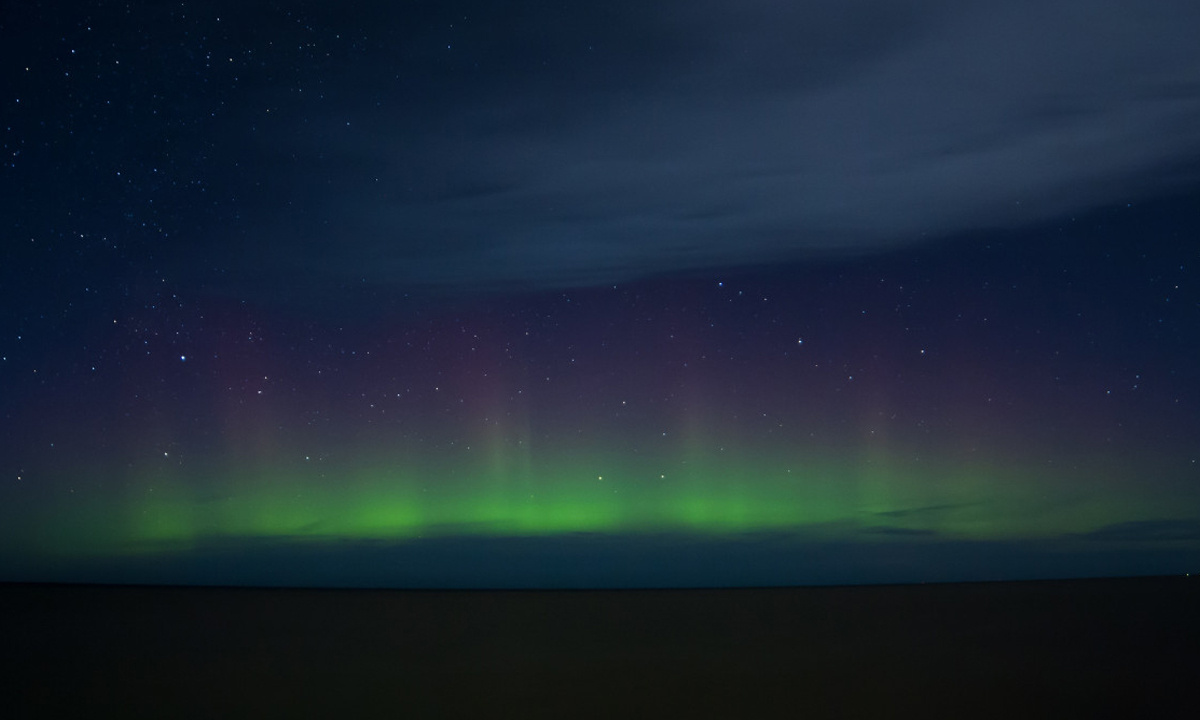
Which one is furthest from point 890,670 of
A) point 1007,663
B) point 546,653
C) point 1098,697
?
point 546,653

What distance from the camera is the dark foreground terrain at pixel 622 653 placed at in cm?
344

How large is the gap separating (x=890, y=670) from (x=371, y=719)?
216 centimetres

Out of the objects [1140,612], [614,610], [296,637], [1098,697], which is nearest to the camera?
[1098,697]

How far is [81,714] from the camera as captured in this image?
333 centimetres

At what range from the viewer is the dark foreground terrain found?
3.44 metres

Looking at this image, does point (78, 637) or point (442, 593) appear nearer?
point (78, 637)

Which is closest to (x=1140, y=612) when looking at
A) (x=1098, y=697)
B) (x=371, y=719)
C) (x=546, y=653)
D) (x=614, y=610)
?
(x=1098, y=697)

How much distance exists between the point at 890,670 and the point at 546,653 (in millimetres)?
1585

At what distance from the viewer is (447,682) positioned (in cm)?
387

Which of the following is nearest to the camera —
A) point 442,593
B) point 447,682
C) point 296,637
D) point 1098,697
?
point 1098,697

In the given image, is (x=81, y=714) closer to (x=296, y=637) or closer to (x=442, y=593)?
(x=296, y=637)

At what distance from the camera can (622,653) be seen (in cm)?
447

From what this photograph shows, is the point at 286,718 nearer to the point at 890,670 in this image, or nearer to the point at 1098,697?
the point at 890,670

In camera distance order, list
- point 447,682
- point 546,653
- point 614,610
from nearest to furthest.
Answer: point 447,682
point 546,653
point 614,610
